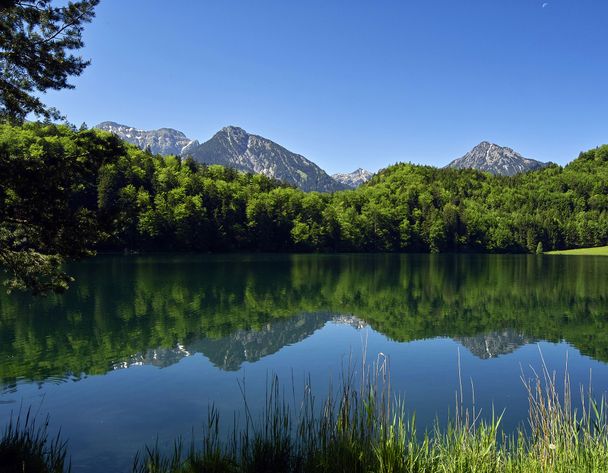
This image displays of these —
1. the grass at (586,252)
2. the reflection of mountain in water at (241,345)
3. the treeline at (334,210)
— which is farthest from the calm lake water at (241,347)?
the grass at (586,252)

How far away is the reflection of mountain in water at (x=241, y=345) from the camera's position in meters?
20.6

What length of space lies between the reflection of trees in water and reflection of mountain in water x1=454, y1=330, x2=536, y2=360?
76 centimetres

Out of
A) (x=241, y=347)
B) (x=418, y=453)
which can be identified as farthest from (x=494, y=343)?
(x=418, y=453)

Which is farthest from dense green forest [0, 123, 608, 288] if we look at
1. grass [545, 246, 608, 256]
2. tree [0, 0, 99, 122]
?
tree [0, 0, 99, 122]

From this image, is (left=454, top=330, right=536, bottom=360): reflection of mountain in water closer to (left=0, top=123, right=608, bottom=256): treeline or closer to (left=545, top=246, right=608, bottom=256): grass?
(left=0, top=123, right=608, bottom=256): treeline

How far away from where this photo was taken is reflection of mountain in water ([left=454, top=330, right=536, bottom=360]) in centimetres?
2339

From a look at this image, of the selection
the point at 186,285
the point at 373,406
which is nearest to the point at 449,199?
the point at 186,285

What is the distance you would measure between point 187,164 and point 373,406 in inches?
5551

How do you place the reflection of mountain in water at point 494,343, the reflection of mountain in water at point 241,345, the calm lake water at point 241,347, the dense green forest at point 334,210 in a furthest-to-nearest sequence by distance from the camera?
the dense green forest at point 334,210, the reflection of mountain in water at point 494,343, the reflection of mountain in water at point 241,345, the calm lake water at point 241,347

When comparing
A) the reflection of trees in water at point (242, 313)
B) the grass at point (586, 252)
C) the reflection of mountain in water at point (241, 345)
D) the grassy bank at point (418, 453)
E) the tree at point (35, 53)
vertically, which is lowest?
the reflection of mountain in water at point (241, 345)

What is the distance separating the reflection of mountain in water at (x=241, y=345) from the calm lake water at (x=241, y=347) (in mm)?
100

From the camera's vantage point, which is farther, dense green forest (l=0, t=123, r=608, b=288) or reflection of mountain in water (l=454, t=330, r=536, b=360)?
dense green forest (l=0, t=123, r=608, b=288)

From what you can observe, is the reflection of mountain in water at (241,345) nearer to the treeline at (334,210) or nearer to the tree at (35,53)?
the tree at (35,53)

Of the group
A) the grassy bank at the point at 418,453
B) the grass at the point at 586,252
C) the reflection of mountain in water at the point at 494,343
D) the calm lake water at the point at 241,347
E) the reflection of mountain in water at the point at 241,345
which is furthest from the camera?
the grass at the point at 586,252
